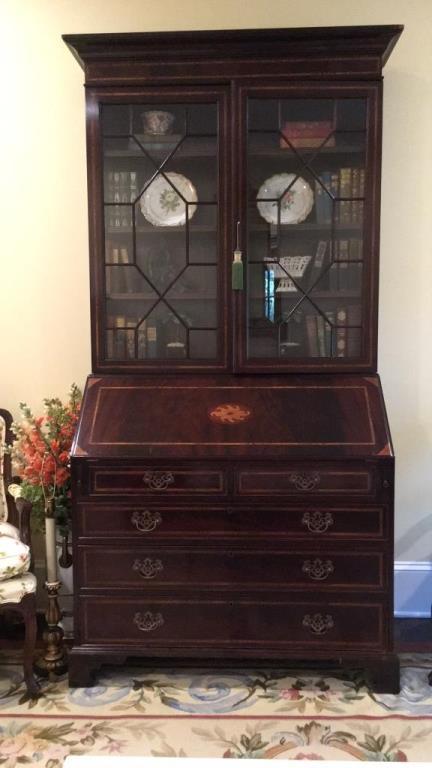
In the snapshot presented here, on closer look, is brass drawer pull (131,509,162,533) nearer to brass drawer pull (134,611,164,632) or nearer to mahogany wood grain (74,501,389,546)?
mahogany wood grain (74,501,389,546)

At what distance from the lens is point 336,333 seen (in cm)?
253

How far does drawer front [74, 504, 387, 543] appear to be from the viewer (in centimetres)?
234

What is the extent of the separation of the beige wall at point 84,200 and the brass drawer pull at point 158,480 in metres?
0.83

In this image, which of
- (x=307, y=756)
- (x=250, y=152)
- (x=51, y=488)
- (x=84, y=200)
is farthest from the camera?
(x=84, y=200)

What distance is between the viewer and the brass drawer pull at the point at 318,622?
237 centimetres

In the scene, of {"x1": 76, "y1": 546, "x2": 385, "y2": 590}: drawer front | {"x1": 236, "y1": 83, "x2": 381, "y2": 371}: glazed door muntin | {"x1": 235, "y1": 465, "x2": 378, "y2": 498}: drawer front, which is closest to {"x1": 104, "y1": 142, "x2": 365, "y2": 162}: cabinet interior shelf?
{"x1": 236, "y1": 83, "x2": 381, "y2": 371}: glazed door muntin

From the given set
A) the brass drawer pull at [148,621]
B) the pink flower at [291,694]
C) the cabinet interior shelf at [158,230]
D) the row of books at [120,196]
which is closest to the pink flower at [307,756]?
the pink flower at [291,694]

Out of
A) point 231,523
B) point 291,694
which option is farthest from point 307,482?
point 291,694

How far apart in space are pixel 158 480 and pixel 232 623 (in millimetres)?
578

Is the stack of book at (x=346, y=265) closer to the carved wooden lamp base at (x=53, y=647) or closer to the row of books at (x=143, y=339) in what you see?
the row of books at (x=143, y=339)

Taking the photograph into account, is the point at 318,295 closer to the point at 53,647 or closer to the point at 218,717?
the point at 218,717

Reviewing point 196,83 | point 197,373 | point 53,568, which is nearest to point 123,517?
point 53,568

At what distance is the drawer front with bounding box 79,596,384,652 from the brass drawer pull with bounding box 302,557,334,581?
0.30 feet

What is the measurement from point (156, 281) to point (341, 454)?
3.10ft
